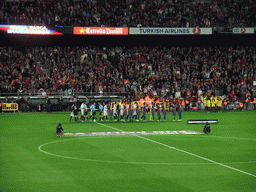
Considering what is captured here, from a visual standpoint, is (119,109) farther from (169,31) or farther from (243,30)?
(243,30)

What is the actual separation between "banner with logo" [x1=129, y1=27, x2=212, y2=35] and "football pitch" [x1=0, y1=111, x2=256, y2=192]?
23088 mm

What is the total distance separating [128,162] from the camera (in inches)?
498

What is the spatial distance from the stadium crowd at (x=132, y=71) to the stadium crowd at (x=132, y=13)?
10.4 feet

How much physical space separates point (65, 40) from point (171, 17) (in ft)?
39.8

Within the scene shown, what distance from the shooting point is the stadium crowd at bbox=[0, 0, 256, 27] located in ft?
133

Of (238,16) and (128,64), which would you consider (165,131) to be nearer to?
(128,64)

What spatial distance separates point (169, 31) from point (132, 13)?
4.69 metres

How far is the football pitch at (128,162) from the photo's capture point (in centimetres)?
976

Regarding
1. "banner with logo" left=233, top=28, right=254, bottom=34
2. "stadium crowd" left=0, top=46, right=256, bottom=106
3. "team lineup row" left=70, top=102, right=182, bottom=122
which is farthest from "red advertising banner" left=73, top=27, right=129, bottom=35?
"team lineup row" left=70, top=102, right=182, bottom=122

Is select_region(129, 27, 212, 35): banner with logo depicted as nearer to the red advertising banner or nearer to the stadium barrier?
the red advertising banner

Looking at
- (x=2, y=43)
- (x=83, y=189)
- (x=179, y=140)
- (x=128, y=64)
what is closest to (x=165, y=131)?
(x=179, y=140)

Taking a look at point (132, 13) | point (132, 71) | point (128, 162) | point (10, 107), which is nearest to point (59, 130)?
point (128, 162)

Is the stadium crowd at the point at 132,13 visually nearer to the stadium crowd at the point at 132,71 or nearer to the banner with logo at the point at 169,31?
the banner with logo at the point at 169,31

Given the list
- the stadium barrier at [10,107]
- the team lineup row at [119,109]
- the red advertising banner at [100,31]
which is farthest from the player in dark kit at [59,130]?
the red advertising banner at [100,31]
